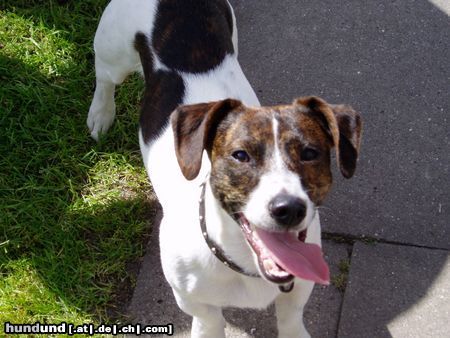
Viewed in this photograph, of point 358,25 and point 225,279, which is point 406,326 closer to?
point 225,279

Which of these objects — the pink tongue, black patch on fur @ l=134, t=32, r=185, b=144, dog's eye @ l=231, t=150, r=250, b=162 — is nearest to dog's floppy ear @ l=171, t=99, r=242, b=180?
dog's eye @ l=231, t=150, r=250, b=162

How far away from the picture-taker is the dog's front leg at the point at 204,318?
3.47 m

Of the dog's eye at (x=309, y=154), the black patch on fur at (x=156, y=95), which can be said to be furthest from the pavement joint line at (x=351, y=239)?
the dog's eye at (x=309, y=154)

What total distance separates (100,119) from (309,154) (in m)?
2.18

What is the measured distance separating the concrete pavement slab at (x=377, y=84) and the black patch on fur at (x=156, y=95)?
1172 mm

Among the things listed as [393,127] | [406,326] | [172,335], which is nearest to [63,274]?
[172,335]

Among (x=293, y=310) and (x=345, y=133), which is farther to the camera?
(x=293, y=310)

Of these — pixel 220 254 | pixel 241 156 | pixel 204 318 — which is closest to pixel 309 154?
pixel 241 156

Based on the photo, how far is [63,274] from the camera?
4.20m

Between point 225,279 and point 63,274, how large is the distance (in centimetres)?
132

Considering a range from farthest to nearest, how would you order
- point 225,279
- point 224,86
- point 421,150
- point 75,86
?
1. point 75,86
2. point 421,150
3. point 224,86
4. point 225,279

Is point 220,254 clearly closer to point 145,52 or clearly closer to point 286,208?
point 286,208

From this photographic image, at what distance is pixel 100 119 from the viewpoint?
4.79m

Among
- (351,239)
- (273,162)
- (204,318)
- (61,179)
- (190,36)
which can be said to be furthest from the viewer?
(61,179)
